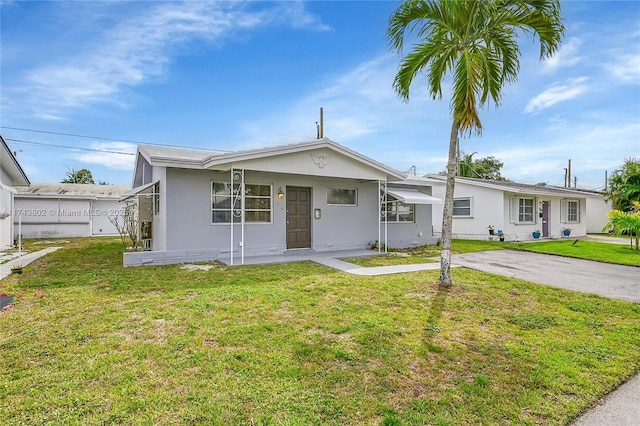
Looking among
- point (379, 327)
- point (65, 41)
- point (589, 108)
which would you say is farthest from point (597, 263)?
point (65, 41)

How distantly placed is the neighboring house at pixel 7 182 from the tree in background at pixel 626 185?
3486cm

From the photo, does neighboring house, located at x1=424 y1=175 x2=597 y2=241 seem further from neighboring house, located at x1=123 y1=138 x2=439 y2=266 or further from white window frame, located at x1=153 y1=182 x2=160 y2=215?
white window frame, located at x1=153 y1=182 x2=160 y2=215

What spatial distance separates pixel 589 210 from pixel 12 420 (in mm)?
36754

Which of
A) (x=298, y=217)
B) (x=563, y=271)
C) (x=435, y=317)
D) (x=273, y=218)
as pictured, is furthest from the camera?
(x=298, y=217)

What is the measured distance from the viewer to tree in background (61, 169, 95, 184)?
1594 inches

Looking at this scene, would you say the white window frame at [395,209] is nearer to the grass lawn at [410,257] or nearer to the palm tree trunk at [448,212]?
the grass lawn at [410,257]

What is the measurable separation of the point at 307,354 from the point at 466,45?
711 centimetres

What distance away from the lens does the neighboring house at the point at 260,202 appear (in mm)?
10070

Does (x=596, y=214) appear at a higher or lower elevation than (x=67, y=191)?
lower

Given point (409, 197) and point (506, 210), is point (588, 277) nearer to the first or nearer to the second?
→ point (409, 197)

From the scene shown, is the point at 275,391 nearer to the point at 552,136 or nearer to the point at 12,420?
Answer: the point at 12,420

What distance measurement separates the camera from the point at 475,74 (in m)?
6.55

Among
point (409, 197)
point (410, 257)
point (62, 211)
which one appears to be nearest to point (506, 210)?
point (409, 197)

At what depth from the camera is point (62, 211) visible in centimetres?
2217
